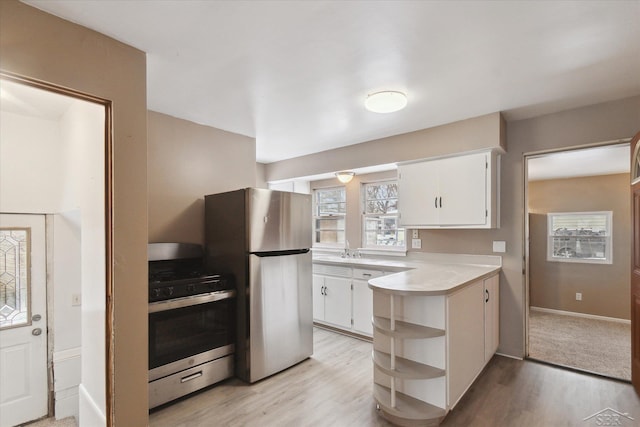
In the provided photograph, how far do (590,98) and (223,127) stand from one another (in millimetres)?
3442

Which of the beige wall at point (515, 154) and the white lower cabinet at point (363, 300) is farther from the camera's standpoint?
the white lower cabinet at point (363, 300)

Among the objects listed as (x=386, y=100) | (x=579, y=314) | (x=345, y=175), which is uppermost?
(x=386, y=100)

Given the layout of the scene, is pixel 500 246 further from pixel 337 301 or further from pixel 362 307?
pixel 337 301

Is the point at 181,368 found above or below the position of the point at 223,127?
below

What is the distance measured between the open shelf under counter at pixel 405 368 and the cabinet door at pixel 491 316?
97 centimetres

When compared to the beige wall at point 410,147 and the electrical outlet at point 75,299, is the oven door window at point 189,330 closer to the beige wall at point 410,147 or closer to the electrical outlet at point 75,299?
the electrical outlet at point 75,299

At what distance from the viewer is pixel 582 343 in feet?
12.1

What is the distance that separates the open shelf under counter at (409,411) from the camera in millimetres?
2082

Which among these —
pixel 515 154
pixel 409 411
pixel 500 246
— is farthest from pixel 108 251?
pixel 515 154

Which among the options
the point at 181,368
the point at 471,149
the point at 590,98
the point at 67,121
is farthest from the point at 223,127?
the point at 590,98

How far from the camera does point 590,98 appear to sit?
2664 millimetres

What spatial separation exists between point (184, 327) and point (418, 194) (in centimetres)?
268

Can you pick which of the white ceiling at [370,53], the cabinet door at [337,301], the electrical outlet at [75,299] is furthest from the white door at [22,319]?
the cabinet door at [337,301]

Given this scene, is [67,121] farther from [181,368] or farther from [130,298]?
[181,368]
